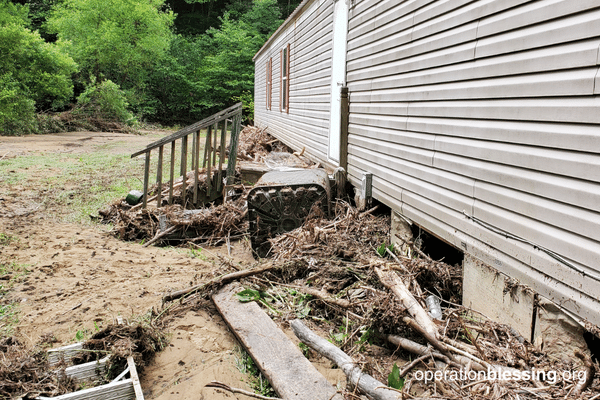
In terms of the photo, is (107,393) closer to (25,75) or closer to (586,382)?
(586,382)

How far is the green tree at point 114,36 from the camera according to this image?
26.5 meters

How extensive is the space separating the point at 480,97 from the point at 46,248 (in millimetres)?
5295

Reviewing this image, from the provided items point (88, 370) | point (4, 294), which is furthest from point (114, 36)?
point (88, 370)

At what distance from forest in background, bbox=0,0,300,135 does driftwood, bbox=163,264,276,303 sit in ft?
57.8

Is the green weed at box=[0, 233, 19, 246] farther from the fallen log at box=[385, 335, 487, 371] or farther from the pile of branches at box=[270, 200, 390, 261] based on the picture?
the fallen log at box=[385, 335, 487, 371]

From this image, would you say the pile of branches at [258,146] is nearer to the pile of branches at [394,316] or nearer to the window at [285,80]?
the window at [285,80]

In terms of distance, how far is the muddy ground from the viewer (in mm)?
3174

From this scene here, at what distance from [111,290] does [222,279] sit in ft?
3.75

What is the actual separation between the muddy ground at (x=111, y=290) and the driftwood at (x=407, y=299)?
65 centimetres

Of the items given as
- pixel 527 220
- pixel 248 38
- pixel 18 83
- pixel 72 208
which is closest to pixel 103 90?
pixel 18 83

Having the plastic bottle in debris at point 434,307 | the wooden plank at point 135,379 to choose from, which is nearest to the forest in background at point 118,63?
the wooden plank at point 135,379

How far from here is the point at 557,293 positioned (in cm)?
265

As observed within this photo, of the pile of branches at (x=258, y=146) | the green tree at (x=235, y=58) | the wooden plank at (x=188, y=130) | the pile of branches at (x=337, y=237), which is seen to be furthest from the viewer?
the green tree at (x=235, y=58)

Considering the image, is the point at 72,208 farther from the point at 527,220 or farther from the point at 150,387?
the point at 527,220
